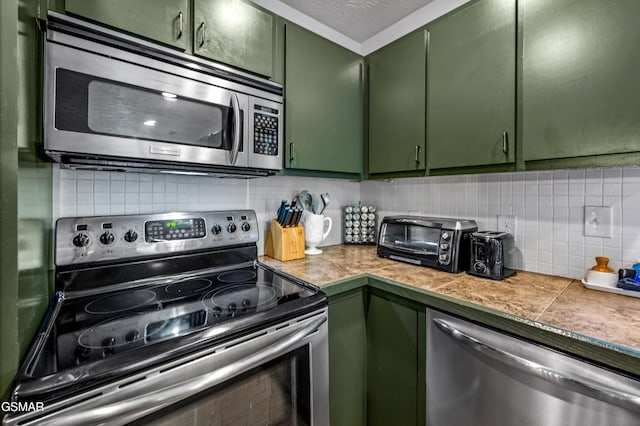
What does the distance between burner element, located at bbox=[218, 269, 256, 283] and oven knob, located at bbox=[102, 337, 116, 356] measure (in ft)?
1.71

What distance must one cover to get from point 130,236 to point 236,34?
3.22 ft

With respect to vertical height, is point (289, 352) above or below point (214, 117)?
below

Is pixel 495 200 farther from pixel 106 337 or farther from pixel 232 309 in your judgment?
pixel 106 337

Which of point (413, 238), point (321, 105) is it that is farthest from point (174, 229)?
point (413, 238)

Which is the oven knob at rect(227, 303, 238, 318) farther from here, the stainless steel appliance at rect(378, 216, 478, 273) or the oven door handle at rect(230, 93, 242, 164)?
the stainless steel appliance at rect(378, 216, 478, 273)

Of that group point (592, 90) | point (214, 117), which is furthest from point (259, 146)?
point (592, 90)

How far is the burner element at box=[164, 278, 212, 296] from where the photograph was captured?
1121mm

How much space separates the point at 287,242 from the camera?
61.1 inches

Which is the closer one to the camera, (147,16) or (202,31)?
(147,16)

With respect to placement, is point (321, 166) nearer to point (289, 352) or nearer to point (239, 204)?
point (239, 204)

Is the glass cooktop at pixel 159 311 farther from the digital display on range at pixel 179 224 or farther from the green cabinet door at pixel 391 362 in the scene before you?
the green cabinet door at pixel 391 362

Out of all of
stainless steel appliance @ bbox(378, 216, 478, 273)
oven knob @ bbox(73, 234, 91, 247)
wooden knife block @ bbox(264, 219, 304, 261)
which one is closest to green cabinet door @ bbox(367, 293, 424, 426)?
stainless steel appliance @ bbox(378, 216, 478, 273)

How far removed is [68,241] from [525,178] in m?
2.02

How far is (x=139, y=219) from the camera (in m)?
1.21
